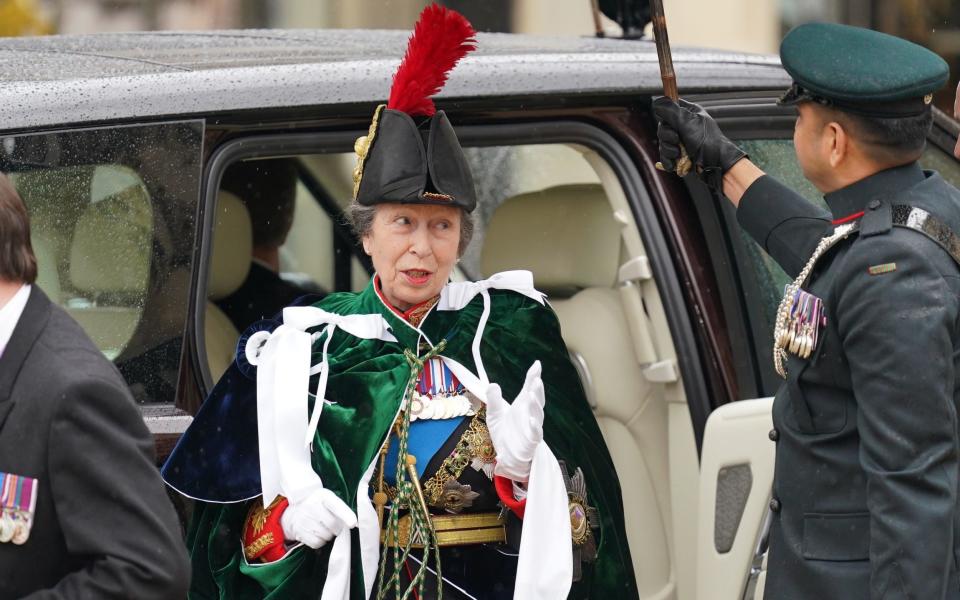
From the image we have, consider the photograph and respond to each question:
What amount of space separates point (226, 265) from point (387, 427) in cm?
140

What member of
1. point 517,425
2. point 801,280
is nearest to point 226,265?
point 517,425

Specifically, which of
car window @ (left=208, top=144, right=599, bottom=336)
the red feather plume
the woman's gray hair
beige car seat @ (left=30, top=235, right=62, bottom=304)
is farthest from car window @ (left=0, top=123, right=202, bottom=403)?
car window @ (left=208, top=144, right=599, bottom=336)

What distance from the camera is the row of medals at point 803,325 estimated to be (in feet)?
8.75

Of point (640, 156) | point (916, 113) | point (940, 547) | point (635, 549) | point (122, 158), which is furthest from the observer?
point (635, 549)

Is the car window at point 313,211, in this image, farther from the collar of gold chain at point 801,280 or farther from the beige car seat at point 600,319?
the collar of gold chain at point 801,280

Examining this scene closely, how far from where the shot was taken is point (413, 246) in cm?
303

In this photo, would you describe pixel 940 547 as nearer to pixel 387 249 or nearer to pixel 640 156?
pixel 387 249

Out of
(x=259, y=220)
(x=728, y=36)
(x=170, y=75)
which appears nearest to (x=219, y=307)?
(x=259, y=220)

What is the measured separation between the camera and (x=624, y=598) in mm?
3199

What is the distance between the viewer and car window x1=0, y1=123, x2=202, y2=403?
302 cm

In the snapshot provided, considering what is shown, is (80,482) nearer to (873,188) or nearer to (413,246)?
(413,246)

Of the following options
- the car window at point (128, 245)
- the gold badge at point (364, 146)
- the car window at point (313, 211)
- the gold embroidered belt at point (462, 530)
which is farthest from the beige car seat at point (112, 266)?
the car window at point (313, 211)

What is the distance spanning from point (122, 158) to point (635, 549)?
1.72 metres

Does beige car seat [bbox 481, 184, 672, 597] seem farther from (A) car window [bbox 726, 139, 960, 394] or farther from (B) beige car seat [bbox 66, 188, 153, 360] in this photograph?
(B) beige car seat [bbox 66, 188, 153, 360]
